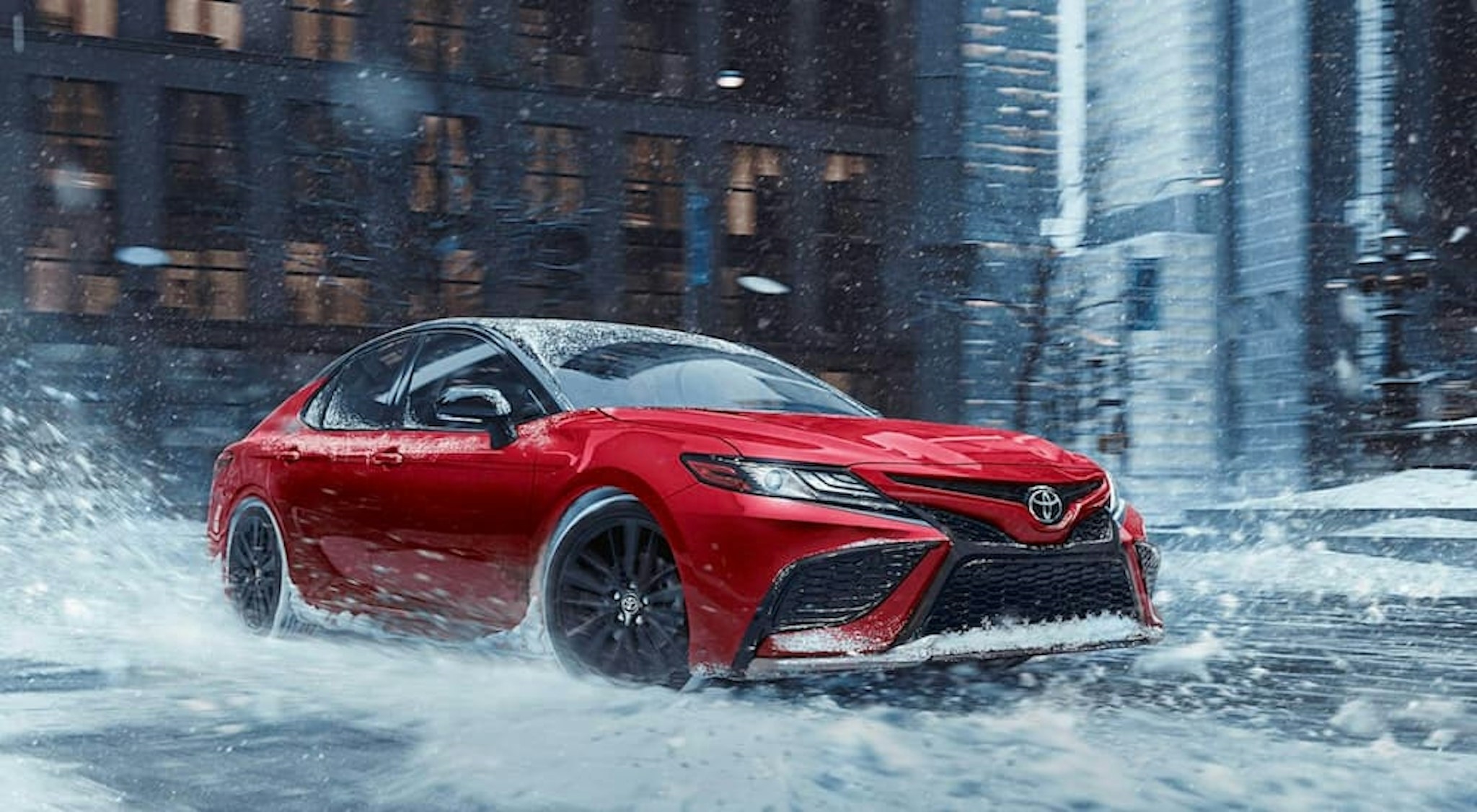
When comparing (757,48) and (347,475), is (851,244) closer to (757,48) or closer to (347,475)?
(757,48)

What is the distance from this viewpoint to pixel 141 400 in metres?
31.2

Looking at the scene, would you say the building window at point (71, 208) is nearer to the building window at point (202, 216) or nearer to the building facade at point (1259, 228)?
the building window at point (202, 216)

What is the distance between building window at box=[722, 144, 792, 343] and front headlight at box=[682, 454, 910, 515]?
101 ft

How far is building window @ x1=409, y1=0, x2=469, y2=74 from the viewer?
34.2 m

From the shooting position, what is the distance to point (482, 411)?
18.0 ft

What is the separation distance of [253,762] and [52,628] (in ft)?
11.5

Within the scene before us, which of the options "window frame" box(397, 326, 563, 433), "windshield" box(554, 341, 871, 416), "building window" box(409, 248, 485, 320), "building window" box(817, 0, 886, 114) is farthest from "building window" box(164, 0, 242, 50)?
"windshield" box(554, 341, 871, 416)

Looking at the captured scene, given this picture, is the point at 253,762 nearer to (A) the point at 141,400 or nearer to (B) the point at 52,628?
(B) the point at 52,628

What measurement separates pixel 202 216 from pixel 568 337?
27904 mm

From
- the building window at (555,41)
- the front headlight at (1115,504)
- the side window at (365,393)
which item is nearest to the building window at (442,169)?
the building window at (555,41)

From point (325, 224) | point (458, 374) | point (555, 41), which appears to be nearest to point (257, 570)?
point (458, 374)

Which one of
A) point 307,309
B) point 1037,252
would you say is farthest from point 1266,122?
point 307,309

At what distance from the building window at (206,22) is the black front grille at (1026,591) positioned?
3007cm

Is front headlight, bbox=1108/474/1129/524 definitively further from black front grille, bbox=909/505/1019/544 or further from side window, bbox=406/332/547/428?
side window, bbox=406/332/547/428
